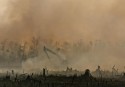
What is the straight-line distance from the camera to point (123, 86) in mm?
83938

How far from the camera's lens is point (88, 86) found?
8188cm

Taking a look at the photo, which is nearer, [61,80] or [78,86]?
[78,86]

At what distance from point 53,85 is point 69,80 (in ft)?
39.3

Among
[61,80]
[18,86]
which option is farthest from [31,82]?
[61,80]

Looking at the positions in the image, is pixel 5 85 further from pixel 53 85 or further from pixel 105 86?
pixel 105 86

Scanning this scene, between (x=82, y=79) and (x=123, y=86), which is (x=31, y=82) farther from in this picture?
(x=123, y=86)

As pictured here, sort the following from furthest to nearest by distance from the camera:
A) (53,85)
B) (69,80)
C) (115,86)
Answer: (69,80), (115,86), (53,85)

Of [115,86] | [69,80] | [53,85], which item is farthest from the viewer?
[69,80]

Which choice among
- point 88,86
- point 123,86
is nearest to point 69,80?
point 88,86

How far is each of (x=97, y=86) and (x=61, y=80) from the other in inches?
515

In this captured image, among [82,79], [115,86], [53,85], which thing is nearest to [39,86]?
[53,85]

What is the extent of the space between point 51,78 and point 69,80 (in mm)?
7387

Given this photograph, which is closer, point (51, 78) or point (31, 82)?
point (31, 82)

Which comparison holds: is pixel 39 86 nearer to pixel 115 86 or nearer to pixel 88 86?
pixel 88 86
